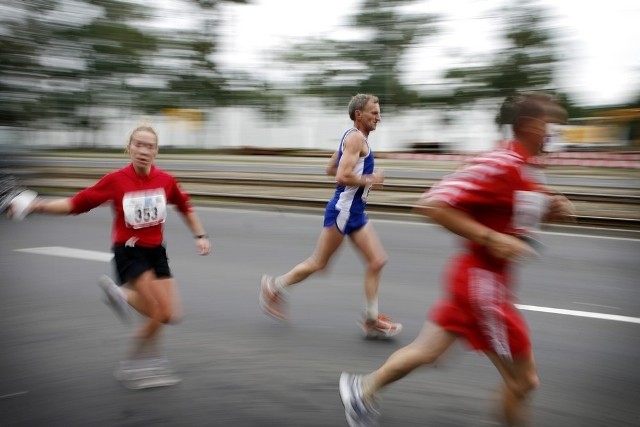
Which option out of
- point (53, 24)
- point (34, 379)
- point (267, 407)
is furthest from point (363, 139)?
point (53, 24)

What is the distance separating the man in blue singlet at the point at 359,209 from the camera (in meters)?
4.91

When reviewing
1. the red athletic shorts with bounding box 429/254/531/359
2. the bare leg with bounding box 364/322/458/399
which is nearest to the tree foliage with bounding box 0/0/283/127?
the bare leg with bounding box 364/322/458/399

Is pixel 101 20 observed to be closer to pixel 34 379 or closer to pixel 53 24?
pixel 53 24

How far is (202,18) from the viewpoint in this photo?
28969 millimetres

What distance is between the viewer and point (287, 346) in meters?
4.83

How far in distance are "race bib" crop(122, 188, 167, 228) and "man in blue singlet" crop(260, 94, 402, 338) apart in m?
1.35

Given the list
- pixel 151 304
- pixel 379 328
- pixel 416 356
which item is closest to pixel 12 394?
A: pixel 151 304

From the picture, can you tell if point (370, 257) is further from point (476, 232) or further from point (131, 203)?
point (476, 232)

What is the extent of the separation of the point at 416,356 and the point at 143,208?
1.76 meters

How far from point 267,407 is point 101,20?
23.4 metres

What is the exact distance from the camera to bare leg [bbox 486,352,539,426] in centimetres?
291

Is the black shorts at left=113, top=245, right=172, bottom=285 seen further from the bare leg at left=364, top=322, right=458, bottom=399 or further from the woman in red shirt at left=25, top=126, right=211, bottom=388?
the bare leg at left=364, top=322, right=458, bottom=399

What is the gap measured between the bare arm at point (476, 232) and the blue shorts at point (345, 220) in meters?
2.26

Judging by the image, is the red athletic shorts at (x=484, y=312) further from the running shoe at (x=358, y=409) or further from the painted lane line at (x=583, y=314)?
the painted lane line at (x=583, y=314)
